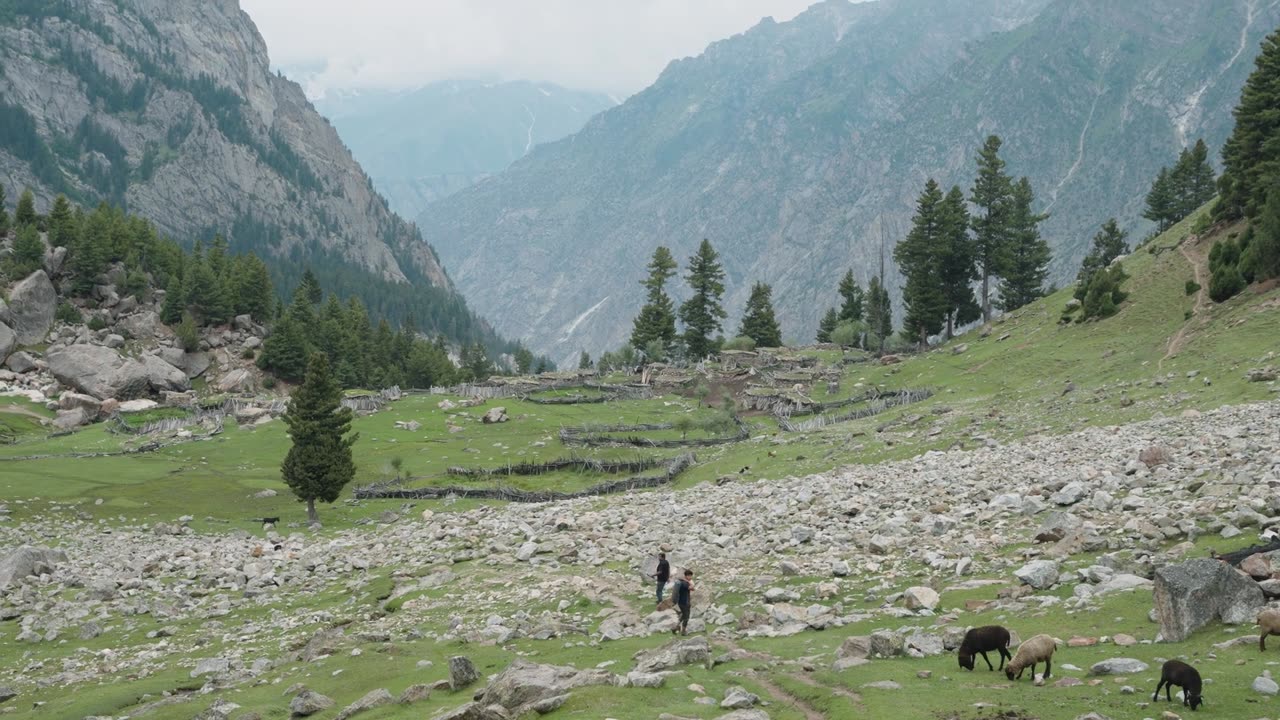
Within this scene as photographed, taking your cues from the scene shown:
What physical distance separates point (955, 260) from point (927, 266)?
3012mm

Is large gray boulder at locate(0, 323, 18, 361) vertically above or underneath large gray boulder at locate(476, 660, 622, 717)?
above

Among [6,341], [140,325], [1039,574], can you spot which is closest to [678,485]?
[1039,574]

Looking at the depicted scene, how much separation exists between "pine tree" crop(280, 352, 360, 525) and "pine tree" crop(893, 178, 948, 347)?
63266 millimetres

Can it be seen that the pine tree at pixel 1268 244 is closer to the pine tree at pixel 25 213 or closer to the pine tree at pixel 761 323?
the pine tree at pixel 761 323

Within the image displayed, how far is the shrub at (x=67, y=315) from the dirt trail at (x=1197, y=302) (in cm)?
12062

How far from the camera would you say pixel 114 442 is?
7019 centimetres

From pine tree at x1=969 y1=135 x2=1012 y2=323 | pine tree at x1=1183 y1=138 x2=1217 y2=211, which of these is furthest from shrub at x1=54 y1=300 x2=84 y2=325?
pine tree at x1=1183 y1=138 x2=1217 y2=211

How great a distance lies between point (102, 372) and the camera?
95.1 m

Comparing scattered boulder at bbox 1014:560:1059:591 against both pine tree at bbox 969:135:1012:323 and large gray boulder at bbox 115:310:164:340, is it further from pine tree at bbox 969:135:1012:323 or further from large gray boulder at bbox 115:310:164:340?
large gray boulder at bbox 115:310:164:340

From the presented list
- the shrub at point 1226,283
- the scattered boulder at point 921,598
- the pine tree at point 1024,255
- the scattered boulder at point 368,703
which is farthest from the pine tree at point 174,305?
the scattered boulder at point 921,598

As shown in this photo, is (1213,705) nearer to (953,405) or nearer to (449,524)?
(449,524)

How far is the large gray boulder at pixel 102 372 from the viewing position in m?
94.2

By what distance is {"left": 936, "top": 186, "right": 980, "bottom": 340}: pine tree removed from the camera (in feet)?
302

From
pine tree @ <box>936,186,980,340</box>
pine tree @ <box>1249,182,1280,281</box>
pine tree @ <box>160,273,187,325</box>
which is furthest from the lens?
pine tree @ <box>160,273,187,325</box>
